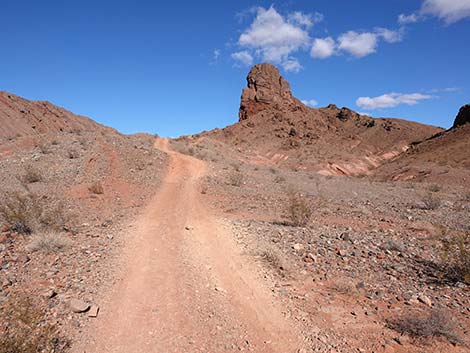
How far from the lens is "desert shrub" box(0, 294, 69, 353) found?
3.72 m

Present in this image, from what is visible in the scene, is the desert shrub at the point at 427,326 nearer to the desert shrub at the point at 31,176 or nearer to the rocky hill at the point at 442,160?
the desert shrub at the point at 31,176

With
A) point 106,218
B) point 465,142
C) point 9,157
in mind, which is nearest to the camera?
point 106,218

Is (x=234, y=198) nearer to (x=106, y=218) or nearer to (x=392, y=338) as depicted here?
(x=106, y=218)

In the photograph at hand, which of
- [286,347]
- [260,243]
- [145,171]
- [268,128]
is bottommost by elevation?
[286,347]

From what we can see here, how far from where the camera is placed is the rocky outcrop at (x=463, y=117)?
180 ft

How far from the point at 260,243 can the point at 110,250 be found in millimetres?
3592

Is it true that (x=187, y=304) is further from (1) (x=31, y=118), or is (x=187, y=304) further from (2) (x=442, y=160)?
(1) (x=31, y=118)

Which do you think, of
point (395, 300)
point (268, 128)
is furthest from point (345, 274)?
point (268, 128)

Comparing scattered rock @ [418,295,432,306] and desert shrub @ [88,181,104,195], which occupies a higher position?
desert shrub @ [88,181,104,195]

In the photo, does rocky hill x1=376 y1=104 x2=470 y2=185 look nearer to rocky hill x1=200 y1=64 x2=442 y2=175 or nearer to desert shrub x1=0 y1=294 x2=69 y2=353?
rocky hill x1=200 y1=64 x2=442 y2=175

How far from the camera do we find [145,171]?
62.1ft

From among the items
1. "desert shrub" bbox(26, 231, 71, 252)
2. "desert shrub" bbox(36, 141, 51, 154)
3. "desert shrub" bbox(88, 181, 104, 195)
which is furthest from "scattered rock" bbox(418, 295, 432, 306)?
"desert shrub" bbox(36, 141, 51, 154)

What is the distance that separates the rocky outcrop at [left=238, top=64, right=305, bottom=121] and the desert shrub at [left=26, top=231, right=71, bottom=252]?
2657 inches

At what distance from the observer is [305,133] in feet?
203
